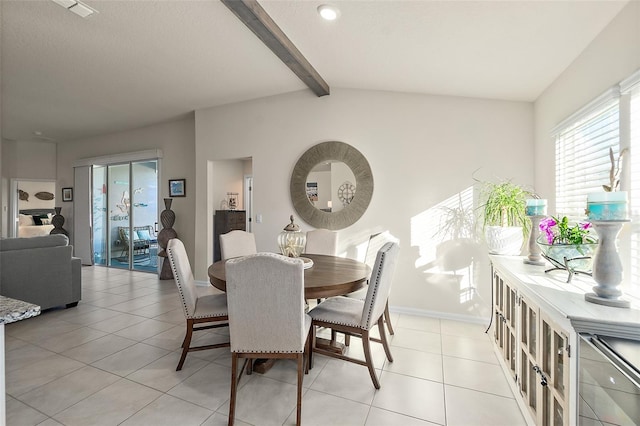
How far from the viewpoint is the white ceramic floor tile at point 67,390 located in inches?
74.5

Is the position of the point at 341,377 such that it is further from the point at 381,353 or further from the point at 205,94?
the point at 205,94

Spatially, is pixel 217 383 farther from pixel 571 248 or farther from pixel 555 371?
pixel 571 248

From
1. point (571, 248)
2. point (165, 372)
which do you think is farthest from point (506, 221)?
point (165, 372)

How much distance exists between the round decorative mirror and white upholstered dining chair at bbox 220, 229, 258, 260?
35.1 inches

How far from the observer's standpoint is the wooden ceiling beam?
222 centimetres

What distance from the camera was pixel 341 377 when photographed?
2.22 meters

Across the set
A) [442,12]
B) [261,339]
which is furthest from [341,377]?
[442,12]

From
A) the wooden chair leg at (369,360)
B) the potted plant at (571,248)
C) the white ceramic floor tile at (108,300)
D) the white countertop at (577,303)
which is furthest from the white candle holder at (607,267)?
the white ceramic floor tile at (108,300)

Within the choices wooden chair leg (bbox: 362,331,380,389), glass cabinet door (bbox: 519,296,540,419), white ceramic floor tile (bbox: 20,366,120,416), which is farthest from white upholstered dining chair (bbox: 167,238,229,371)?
glass cabinet door (bbox: 519,296,540,419)

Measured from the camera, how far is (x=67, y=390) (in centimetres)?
204

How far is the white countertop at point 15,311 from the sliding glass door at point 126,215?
5.07 meters

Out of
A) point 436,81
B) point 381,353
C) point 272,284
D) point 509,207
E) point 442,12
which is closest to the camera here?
point 272,284

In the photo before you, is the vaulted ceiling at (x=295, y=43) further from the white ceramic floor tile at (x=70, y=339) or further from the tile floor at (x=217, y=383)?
the white ceramic floor tile at (x=70, y=339)

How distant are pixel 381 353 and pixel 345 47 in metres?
2.77
